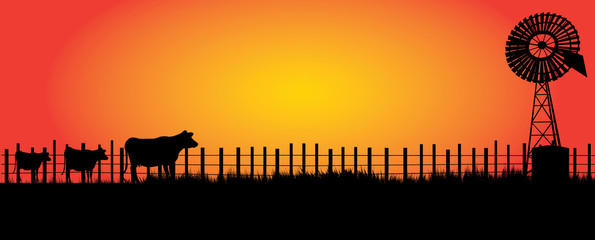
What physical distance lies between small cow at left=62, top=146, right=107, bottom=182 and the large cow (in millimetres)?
1636

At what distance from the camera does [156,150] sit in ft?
84.8

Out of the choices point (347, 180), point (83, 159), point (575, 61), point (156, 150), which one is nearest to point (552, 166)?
point (575, 61)

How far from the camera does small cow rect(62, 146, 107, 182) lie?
89.7 feet

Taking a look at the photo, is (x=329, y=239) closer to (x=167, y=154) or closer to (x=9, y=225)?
(x=9, y=225)

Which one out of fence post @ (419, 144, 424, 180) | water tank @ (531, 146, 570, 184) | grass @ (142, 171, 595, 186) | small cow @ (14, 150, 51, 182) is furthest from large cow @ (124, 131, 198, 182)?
water tank @ (531, 146, 570, 184)

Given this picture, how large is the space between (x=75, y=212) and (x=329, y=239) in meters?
5.91

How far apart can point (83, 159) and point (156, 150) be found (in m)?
3.37

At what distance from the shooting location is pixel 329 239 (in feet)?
42.1

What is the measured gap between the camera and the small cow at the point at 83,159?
27344 mm

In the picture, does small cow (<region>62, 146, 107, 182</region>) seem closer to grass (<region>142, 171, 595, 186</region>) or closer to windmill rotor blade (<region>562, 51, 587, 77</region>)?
grass (<region>142, 171, 595, 186</region>)

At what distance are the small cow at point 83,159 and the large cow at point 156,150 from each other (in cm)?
164

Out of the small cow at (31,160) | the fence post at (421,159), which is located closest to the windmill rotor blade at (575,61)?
the fence post at (421,159)

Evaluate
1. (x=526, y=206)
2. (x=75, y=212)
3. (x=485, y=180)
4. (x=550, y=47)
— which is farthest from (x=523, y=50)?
(x=75, y=212)

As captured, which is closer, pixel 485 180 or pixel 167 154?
pixel 485 180
